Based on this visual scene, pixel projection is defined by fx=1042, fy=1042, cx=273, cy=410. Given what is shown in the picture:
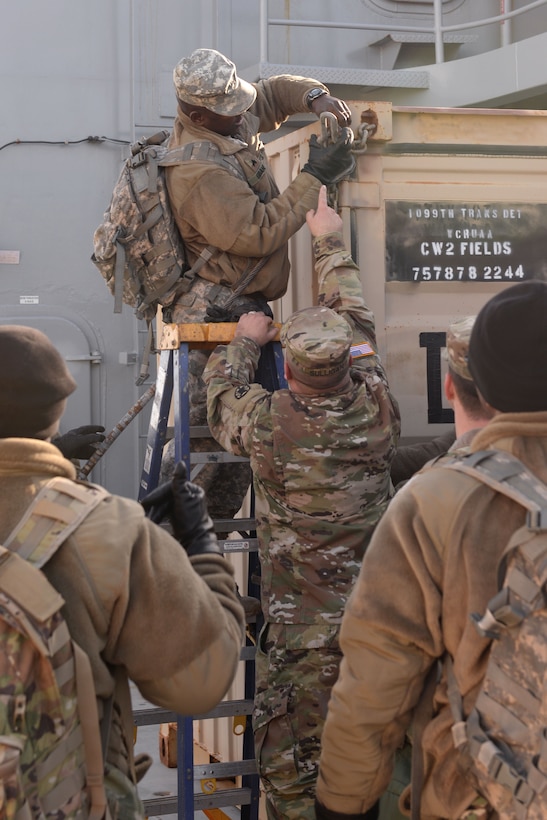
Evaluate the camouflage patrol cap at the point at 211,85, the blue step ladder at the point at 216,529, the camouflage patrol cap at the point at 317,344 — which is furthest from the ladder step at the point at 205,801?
the camouflage patrol cap at the point at 211,85

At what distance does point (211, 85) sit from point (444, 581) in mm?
2343

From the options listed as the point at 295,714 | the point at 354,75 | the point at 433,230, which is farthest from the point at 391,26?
the point at 295,714

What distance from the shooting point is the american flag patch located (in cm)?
338

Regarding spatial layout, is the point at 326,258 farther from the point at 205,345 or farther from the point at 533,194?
the point at 533,194

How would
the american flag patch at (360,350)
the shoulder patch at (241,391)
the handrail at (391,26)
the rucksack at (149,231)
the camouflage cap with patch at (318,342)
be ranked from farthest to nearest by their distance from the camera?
the handrail at (391,26)
the rucksack at (149,231)
the american flag patch at (360,350)
the shoulder patch at (241,391)
the camouflage cap with patch at (318,342)

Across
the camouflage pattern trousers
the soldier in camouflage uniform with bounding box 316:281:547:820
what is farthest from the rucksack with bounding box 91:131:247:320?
the soldier in camouflage uniform with bounding box 316:281:547:820

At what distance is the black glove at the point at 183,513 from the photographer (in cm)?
200

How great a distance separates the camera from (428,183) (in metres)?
4.14

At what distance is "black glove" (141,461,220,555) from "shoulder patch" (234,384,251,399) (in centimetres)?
125

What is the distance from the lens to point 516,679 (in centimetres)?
168

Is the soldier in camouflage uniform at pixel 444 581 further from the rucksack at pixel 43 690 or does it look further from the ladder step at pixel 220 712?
the ladder step at pixel 220 712

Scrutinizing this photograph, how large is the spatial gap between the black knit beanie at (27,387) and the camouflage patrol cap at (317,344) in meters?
1.25

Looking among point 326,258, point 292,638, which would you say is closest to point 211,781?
point 292,638

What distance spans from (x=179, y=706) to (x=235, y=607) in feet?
0.69
